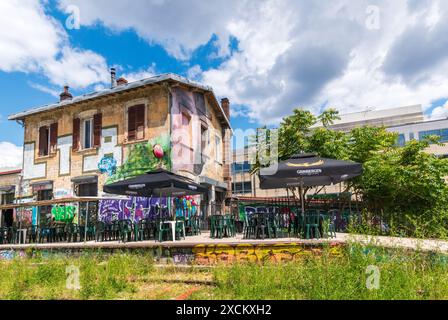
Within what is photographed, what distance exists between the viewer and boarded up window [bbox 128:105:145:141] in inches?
589

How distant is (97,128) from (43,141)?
A: 396 cm

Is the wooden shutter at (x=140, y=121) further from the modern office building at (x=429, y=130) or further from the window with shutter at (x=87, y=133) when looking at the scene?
the modern office building at (x=429, y=130)

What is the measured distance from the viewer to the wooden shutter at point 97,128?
52.0 ft

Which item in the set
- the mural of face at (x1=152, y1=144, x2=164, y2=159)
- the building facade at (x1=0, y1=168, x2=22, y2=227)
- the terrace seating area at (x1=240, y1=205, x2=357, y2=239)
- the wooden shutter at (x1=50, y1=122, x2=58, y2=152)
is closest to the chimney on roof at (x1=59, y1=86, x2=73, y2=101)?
the wooden shutter at (x1=50, y1=122, x2=58, y2=152)

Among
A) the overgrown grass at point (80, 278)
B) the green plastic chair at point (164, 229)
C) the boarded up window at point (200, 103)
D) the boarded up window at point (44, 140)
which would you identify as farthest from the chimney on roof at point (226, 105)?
the overgrown grass at point (80, 278)

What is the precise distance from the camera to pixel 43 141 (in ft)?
58.2

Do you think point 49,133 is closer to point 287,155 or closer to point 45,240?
point 45,240

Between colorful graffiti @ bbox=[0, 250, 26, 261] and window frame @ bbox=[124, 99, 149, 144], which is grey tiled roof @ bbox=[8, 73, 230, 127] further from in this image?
colorful graffiti @ bbox=[0, 250, 26, 261]

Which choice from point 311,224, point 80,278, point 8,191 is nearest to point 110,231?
point 80,278

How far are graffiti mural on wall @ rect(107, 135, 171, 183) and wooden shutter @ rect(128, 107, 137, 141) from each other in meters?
0.51

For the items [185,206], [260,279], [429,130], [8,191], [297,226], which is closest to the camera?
[260,279]

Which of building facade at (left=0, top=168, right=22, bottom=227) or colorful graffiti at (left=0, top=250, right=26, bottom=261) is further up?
building facade at (left=0, top=168, right=22, bottom=227)

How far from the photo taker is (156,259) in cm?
805

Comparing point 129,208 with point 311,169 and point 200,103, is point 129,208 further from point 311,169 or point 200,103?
point 311,169
